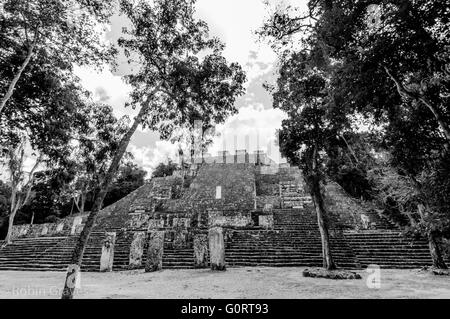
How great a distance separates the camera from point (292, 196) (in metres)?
22.4

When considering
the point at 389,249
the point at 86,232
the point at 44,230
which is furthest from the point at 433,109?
the point at 44,230

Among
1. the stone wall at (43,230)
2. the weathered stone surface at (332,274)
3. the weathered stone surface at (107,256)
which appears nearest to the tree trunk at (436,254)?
the weathered stone surface at (332,274)

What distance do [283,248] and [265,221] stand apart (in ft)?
8.35

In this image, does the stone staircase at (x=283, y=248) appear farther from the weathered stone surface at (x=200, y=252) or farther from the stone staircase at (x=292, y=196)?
the stone staircase at (x=292, y=196)

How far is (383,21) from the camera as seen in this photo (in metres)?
6.01

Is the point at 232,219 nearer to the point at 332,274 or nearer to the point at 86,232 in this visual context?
the point at 332,274

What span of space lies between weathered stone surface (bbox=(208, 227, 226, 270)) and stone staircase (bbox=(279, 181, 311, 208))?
11443mm

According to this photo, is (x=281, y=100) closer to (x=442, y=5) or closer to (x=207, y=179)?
(x=442, y=5)

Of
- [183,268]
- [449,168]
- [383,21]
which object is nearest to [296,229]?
[183,268]

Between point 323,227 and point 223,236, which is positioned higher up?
point 323,227

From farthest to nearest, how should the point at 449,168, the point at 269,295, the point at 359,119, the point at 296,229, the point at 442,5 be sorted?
the point at 296,229 → the point at 359,119 → the point at 449,168 → the point at 269,295 → the point at 442,5

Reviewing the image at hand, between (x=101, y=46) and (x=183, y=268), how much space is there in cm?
884

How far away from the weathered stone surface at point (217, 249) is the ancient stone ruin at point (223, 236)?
1.4 inches

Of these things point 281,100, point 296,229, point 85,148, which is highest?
point 281,100
